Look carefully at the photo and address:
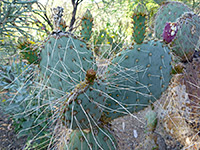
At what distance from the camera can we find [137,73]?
1174 millimetres

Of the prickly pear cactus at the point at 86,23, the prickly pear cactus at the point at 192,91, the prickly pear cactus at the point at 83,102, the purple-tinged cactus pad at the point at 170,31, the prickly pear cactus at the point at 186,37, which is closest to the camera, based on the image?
the prickly pear cactus at the point at 83,102

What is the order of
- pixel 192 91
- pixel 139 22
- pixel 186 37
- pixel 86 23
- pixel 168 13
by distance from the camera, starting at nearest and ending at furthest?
pixel 139 22 < pixel 86 23 < pixel 192 91 < pixel 186 37 < pixel 168 13

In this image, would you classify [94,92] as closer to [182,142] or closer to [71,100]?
[71,100]

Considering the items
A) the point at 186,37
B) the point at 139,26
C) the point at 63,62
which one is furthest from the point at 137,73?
the point at 186,37

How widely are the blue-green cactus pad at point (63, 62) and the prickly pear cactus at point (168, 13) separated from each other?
1.43 meters

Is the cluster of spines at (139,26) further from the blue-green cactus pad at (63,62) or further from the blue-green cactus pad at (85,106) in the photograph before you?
the blue-green cactus pad at (85,106)

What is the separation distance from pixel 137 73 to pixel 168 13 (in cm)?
134

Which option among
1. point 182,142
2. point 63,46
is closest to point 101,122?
point 63,46

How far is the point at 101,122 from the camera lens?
1.10m

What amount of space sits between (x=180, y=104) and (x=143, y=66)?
73 centimetres

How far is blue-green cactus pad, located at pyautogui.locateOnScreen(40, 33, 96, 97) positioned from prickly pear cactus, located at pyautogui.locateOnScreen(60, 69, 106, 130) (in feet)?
0.51

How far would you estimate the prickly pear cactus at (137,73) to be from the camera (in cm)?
117

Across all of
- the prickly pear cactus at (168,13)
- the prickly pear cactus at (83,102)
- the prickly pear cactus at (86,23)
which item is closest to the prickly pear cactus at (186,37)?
the prickly pear cactus at (168,13)

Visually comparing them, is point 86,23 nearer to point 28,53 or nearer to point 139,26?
point 139,26
